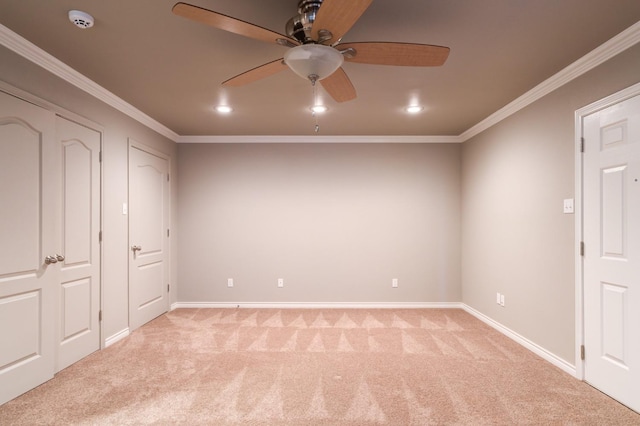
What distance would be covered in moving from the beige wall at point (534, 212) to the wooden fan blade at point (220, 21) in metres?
2.40

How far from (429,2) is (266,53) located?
3.81 feet

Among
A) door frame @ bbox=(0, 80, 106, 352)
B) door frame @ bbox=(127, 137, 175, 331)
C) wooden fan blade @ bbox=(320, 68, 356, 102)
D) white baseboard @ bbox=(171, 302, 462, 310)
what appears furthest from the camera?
white baseboard @ bbox=(171, 302, 462, 310)

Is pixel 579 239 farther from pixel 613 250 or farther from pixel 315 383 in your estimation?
pixel 315 383

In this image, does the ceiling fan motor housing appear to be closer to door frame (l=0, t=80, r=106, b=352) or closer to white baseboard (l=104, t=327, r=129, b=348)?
door frame (l=0, t=80, r=106, b=352)

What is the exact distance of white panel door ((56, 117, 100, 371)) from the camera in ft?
9.29

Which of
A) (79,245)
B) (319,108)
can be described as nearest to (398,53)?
(319,108)

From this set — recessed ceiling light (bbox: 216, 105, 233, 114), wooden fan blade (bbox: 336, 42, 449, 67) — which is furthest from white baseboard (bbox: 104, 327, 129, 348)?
wooden fan blade (bbox: 336, 42, 449, 67)

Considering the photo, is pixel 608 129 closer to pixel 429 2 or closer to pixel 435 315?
pixel 429 2

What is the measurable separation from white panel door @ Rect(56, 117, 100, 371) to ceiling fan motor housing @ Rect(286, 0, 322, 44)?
221 centimetres

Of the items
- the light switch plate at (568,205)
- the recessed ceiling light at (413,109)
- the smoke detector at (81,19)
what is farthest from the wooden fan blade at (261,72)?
the light switch plate at (568,205)

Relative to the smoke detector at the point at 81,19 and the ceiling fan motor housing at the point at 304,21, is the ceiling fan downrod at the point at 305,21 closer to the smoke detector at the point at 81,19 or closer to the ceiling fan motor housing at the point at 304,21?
the ceiling fan motor housing at the point at 304,21

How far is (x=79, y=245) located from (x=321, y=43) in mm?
2740

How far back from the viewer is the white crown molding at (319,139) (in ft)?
16.1

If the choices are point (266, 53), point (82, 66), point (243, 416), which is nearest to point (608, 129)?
point (266, 53)
